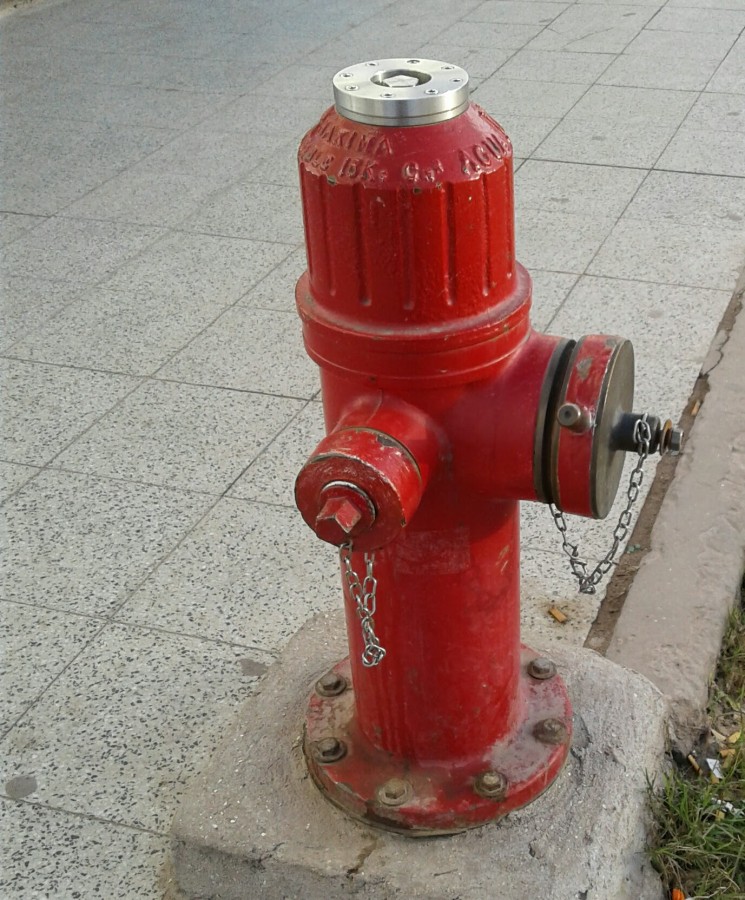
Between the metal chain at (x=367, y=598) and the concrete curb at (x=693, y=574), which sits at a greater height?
the metal chain at (x=367, y=598)

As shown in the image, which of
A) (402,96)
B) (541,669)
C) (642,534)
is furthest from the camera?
(642,534)

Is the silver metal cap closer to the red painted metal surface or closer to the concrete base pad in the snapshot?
the red painted metal surface

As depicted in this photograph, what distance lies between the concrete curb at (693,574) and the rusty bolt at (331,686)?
0.68 metres

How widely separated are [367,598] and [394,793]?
44 cm

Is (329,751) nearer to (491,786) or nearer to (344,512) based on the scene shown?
(491,786)

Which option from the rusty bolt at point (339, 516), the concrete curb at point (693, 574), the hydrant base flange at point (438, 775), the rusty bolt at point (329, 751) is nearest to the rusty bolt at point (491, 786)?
the hydrant base flange at point (438, 775)

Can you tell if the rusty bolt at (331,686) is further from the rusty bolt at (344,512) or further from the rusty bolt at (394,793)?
the rusty bolt at (344,512)

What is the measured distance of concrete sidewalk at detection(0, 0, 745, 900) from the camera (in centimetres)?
248

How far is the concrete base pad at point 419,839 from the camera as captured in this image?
193 centimetres

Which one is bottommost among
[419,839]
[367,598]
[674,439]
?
[419,839]

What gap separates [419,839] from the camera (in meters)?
1.98

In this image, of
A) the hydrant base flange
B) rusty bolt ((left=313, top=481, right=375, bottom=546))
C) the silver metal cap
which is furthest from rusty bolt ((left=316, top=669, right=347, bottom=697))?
the silver metal cap

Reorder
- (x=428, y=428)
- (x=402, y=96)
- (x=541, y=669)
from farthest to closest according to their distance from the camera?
1. (x=541, y=669)
2. (x=428, y=428)
3. (x=402, y=96)

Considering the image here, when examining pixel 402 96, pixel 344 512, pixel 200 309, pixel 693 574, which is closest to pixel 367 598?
pixel 344 512
